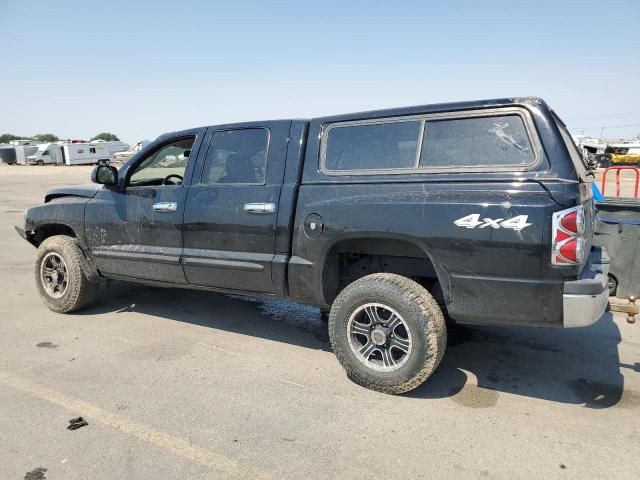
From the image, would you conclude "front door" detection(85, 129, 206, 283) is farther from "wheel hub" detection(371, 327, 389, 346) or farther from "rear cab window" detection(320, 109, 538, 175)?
"wheel hub" detection(371, 327, 389, 346)

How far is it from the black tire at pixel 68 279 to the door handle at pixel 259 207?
224 cm

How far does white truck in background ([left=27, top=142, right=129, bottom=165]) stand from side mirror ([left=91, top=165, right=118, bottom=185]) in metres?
48.3

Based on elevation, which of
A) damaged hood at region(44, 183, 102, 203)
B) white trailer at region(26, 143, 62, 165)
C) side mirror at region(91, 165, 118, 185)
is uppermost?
white trailer at region(26, 143, 62, 165)

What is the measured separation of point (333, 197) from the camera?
348cm

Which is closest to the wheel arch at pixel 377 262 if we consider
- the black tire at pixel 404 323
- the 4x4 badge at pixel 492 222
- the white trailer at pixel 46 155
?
the black tire at pixel 404 323

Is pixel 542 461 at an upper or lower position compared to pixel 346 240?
lower

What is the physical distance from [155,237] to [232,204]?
0.97m

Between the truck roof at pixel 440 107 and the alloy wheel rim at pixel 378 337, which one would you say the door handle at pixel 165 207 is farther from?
the alloy wheel rim at pixel 378 337

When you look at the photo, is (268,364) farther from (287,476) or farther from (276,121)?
(276,121)

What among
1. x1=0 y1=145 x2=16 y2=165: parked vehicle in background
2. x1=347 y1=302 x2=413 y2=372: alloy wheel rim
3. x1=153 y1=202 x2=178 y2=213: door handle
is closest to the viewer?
x1=347 y1=302 x2=413 y2=372: alloy wheel rim

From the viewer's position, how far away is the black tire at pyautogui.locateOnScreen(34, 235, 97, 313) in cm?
492

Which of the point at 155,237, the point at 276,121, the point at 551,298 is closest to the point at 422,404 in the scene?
the point at 551,298

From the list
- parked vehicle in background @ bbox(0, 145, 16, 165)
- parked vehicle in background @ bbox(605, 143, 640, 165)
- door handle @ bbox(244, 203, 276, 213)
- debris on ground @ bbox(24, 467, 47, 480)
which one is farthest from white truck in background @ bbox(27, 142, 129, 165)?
debris on ground @ bbox(24, 467, 47, 480)

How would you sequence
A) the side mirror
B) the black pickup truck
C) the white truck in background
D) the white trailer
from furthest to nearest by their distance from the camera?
1. the white trailer
2. the white truck in background
3. the side mirror
4. the black pickup truck
